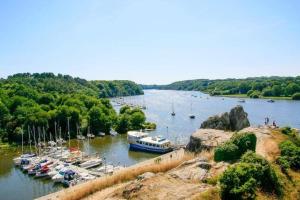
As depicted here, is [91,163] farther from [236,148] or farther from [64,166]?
[236,148]

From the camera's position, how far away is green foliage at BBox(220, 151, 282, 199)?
14.3 metres

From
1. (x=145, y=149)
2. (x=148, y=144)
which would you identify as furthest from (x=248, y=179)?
(x=145, y=149)

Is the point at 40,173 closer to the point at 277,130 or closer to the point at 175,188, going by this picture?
the point at 277,130

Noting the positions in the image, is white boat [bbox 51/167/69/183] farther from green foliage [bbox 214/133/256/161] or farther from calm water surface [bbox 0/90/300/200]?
green foliage [bbox 214/133/256/161]

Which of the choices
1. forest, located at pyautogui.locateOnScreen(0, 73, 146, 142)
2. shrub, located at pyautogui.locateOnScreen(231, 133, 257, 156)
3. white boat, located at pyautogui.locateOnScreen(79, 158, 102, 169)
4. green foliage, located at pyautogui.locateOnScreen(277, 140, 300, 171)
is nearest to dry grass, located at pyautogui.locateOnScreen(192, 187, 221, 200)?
shrub, located at pyautogui.locateOnScreen(231, 133, 257, 156)

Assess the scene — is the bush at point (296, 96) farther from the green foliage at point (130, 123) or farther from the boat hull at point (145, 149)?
the boat hull at point (145, 149)

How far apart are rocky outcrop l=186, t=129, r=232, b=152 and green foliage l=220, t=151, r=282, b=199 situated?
29.3 feet

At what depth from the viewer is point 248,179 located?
48.7 feet

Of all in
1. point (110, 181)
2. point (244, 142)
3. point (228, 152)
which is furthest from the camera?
point (110, 181)

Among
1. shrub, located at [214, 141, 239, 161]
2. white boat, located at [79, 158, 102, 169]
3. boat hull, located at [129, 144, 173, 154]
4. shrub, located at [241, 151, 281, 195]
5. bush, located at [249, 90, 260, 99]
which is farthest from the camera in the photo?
bush, located at [249, 90, 260, 99]

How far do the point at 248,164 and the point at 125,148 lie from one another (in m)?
52.5

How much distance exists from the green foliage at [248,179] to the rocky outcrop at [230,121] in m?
19.8

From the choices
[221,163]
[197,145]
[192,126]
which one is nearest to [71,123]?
[192,126]

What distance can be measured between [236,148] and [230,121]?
17815mm
